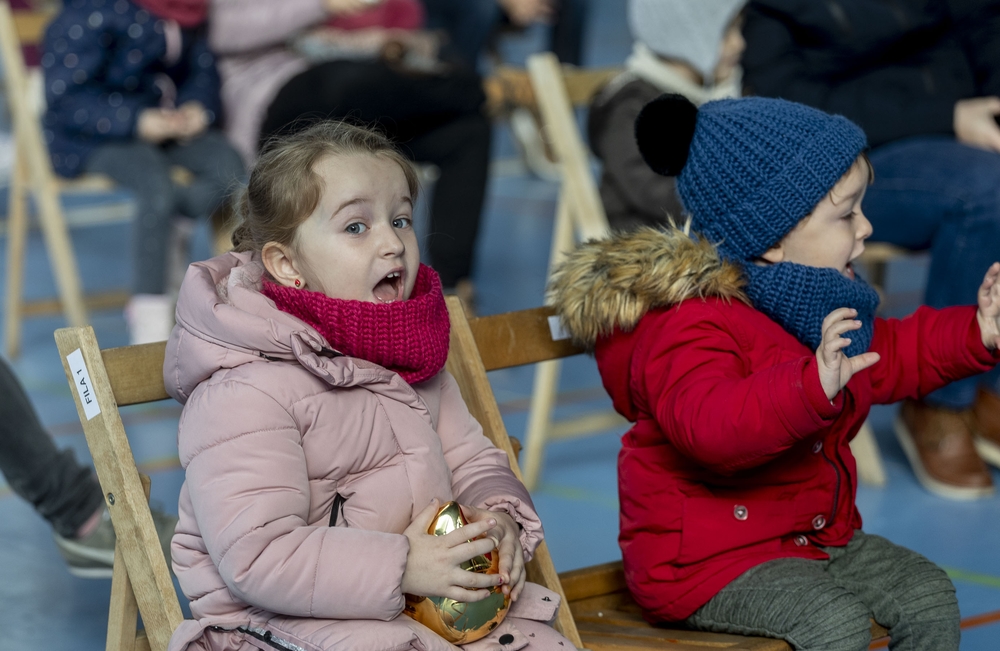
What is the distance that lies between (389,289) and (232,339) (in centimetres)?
24

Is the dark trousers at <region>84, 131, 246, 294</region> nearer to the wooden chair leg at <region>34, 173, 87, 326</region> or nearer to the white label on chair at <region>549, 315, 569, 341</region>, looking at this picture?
the wooden chair leg at <region>34, 173, 87, 326</region>

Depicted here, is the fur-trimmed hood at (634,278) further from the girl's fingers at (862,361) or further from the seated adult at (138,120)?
the seated adult at (138,120)

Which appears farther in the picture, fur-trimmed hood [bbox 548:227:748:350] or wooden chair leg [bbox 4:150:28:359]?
wooden chair leg [bbox 4:150:28:359]

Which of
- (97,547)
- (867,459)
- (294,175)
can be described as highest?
(294,175)

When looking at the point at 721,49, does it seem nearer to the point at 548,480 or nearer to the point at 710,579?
Answer: the point at 548,480

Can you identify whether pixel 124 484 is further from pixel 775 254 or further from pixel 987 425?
pixel 987 425

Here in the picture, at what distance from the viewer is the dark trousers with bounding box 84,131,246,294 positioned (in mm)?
3697

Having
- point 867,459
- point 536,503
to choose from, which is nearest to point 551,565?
point 536,503

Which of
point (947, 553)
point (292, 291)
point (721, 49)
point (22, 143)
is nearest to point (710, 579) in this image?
point (292, 291)

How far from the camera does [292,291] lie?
1.55m

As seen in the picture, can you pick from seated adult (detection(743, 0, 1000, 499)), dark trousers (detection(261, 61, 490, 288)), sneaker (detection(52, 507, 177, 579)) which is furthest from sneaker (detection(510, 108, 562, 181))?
sneaker (detection(52, 507, 177, 579))

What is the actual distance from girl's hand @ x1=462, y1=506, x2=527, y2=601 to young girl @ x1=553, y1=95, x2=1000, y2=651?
0.88 ft

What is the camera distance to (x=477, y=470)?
1695 millimetres

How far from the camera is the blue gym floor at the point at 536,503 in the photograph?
2342 millimetres
